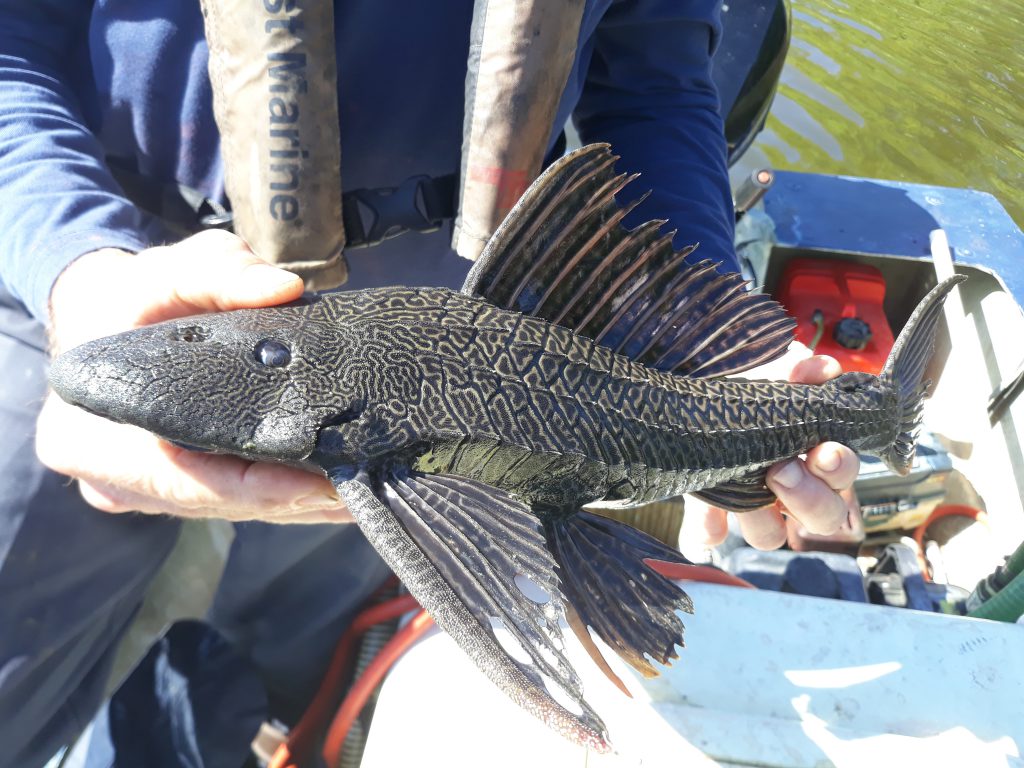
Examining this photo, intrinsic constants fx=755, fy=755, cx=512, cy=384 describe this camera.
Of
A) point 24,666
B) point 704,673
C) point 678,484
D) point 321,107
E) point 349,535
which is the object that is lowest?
point 349,535

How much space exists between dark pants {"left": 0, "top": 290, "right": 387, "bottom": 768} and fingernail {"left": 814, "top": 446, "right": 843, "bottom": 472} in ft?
6.01

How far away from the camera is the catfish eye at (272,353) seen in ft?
5.02

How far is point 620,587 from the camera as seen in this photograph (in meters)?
1.84

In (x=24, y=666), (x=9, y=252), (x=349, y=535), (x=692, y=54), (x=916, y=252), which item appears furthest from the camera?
(x=916, y=252)

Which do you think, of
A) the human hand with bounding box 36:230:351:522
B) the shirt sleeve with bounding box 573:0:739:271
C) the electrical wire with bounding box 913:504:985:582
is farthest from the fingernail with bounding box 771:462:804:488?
the electrical wire with bounding box 913:504:985:582

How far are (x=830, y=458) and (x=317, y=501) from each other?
53.0 inches

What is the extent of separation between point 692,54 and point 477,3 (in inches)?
39.2

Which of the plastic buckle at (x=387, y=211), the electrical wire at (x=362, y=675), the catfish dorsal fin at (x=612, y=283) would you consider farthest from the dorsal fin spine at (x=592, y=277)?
the electrical wire at (x=362, y=675)

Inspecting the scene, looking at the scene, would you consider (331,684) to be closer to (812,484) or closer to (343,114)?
(812,484)

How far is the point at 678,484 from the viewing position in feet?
6.59

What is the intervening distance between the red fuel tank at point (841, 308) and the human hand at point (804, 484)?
5.93 ft

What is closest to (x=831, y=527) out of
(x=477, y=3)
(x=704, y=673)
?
(x=704, y=673)

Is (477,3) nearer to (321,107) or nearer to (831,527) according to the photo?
(321,107)

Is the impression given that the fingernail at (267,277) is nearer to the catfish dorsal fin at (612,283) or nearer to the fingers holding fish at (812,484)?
the catfish dorsal fin at (612,283)
